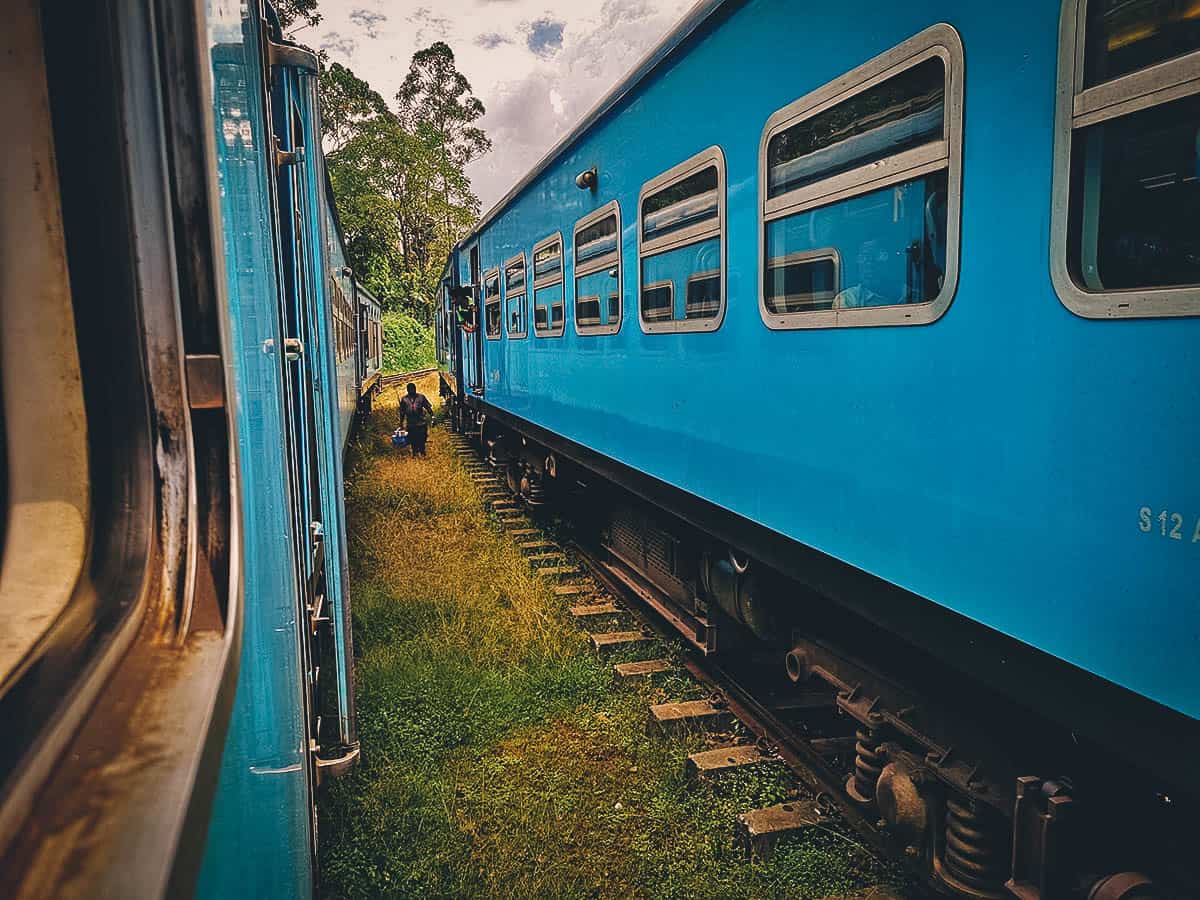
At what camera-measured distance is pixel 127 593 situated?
108 cm

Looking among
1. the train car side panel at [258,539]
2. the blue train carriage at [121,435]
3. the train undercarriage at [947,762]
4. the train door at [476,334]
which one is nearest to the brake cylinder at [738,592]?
the train undercarriage at [947,762]

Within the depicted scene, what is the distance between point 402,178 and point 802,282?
44603 millimetres

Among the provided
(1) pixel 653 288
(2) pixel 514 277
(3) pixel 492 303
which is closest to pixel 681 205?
(1) pixel 653 288

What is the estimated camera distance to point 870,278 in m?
2.86

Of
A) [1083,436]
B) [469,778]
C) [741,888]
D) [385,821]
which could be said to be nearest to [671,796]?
[741,888]

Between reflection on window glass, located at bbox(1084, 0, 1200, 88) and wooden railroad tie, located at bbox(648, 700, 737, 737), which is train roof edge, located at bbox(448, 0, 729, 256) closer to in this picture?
reflection on window glass, located at bbox(1084, 0, 1200, 88)

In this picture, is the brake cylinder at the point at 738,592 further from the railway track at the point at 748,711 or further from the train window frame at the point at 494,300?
the train window frame at the point at 494,300

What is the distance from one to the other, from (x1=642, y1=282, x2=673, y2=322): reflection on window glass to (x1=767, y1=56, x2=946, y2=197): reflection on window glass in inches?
47.7

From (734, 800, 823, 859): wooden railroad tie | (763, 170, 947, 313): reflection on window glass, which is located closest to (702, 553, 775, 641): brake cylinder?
(734, 800, 823, 859): wooden railroad tie

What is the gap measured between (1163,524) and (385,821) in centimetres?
322

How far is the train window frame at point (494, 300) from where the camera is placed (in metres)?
10.1

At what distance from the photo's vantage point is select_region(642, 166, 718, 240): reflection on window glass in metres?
4.00

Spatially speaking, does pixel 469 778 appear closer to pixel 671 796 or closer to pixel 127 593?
pixel 671 796

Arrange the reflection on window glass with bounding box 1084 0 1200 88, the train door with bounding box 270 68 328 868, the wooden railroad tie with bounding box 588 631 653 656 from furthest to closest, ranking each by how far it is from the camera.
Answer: the wooden railroad tie with bounding box 588 631 653 656, the train door with bounding box 270 68 328 868, the reflection on window glass with bounding box 1084 0 1200 88
